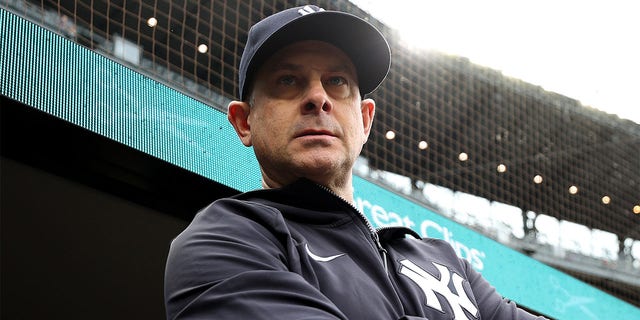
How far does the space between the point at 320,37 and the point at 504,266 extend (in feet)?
9.44

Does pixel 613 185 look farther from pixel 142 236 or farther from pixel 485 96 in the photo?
pixel 142 236

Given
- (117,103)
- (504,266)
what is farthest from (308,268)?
(504,266)

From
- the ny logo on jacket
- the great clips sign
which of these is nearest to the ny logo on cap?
the ny logo on jacket

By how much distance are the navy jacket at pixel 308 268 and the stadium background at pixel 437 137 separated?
1.63 m

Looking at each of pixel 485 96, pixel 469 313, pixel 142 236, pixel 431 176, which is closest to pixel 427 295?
pixel 469 313

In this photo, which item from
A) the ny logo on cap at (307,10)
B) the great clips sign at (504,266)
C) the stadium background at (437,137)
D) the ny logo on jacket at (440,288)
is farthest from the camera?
the great clips sign at (504,266)

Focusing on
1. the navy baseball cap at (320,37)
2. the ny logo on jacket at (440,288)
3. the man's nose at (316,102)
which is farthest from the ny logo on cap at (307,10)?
the ny logo on jacket at (440,288)

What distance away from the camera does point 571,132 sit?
7.49m

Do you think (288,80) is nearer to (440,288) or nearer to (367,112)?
(367,112)

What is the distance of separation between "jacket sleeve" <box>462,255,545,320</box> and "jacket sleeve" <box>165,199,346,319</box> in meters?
0.35

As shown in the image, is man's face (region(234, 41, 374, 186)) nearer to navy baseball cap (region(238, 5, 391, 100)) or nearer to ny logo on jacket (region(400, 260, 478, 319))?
navy baseball cap (region(238, 5, 391, 100))

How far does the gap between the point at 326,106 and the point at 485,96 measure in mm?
5815

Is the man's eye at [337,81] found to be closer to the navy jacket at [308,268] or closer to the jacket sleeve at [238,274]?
the navy jacket at [308,268]

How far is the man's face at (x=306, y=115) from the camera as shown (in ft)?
3.49
